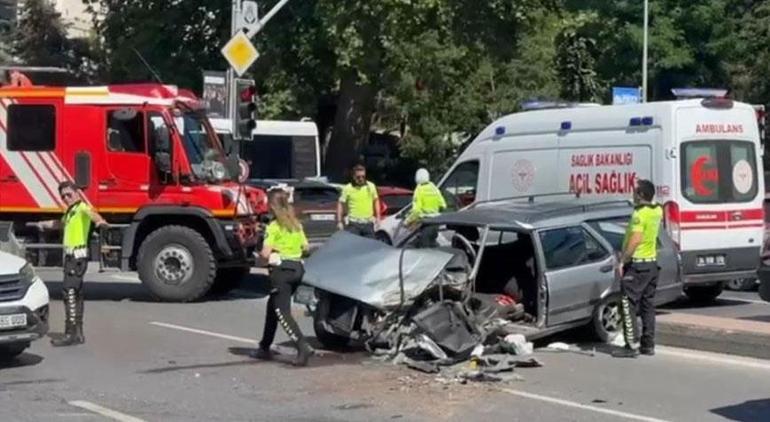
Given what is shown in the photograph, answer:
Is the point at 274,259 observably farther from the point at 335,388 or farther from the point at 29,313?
the point at 29,313

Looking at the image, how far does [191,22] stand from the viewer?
130 feet

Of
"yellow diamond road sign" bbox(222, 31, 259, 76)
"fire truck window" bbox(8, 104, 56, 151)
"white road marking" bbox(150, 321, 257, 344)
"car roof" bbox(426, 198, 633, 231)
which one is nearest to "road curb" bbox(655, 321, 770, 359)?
"car roof" bbox(426, 198, 633, 231)

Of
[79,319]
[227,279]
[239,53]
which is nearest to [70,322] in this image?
[79,319]

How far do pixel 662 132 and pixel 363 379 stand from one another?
576cm

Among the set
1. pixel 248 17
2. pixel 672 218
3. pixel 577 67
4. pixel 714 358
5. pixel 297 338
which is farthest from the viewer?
pixel 577 67

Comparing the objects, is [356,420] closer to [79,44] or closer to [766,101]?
[766,101]

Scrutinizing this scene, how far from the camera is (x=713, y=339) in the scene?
46.8 ft

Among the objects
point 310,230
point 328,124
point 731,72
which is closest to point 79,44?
point 328,124

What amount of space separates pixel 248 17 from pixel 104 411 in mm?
16784

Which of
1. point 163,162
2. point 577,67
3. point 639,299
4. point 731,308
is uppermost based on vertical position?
point 577,67

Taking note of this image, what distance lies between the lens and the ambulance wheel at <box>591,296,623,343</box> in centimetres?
1450

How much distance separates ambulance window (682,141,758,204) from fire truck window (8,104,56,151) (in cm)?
808

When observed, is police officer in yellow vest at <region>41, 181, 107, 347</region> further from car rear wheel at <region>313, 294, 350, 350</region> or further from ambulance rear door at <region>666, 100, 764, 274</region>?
ambulance rear door at <region>666, 100, 764, 274</region>

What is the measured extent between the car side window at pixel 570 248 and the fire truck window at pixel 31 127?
305 inches
